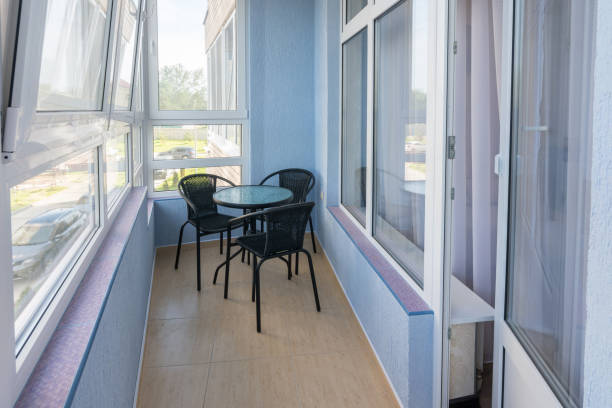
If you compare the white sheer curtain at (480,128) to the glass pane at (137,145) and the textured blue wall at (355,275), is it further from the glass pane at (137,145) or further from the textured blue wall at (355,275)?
the glass pane at (137,145)

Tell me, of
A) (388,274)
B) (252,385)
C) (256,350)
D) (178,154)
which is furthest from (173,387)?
(178,154)

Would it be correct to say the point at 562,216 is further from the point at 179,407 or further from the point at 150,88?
the point at 150,88

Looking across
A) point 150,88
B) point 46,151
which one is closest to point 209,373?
point 46,151

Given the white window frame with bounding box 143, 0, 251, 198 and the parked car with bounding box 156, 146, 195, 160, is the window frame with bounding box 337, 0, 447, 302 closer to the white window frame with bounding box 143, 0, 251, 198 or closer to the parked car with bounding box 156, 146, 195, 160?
the white window frame with bounding box 143, 0, 251, 198

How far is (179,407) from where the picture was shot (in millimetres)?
2320

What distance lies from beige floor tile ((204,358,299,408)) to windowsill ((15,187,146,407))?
92 cm

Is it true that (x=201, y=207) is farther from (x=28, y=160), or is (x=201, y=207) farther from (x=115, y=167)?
(x=28, y=160)

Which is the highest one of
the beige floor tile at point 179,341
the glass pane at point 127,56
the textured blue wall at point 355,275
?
the glass pane at point 127,56

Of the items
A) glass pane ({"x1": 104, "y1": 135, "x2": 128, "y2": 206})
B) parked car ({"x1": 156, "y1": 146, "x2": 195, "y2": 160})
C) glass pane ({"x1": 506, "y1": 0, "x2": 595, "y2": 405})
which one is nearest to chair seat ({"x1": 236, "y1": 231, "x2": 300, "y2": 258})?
glass pane ({"x1": 104, "y1": 135, "x2": 128, "y2": 206})

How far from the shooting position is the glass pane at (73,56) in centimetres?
140

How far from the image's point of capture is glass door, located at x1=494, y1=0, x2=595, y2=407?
4.19 ft

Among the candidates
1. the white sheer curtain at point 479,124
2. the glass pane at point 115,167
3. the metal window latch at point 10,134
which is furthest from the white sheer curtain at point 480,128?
the metal window latch at point 10,134

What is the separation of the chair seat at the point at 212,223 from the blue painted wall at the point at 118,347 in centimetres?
106

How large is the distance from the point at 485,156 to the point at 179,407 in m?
2.17
